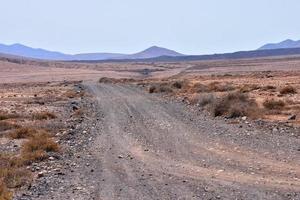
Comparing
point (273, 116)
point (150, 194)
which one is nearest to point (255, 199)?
point (150, 194)

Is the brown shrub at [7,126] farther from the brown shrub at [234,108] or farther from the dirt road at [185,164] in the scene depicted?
the brown shrub at [234,108]

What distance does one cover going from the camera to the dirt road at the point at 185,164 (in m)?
11.5

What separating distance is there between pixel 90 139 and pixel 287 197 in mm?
10799

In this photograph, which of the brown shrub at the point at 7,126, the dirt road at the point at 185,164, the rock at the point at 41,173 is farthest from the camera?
the brown shrub at the point at 7,126

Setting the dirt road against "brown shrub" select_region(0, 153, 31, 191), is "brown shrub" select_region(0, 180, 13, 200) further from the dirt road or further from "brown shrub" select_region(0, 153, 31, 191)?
the dirt road

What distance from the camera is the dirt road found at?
11.5m

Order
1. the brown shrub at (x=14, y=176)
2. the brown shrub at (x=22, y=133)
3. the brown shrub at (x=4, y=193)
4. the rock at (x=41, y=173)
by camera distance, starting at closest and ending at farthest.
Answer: the brown shrub at (x=4, y=193) < the brown shrub at (x=14, y=176) < the rock at (x=41, y=173) < the brown shrub at (x=22, y=133)

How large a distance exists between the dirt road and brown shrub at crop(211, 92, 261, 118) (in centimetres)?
242

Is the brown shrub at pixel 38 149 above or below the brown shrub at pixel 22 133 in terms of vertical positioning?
above

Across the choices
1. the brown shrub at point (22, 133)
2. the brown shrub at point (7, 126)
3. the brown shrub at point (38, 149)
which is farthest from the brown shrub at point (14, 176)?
the brown shrub at point (7, 126)

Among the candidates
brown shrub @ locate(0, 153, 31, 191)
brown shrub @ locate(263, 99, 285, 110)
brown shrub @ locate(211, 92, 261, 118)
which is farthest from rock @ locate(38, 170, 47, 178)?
brown shrub @ locate(263, 99, 285, 110)

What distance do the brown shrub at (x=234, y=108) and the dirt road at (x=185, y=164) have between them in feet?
7.95

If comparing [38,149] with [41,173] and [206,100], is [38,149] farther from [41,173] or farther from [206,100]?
[206,100]

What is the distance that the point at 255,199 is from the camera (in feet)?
34.6
